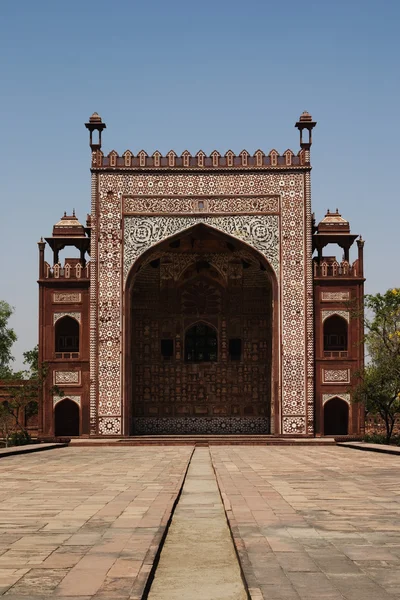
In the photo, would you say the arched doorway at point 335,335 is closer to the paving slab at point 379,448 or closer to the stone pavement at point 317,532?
the paving slab at point 379,448

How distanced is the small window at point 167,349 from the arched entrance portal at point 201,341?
3 centimetres

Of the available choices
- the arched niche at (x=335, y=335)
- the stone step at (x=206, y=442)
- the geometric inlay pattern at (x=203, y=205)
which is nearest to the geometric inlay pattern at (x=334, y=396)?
the arched niche at (x=335, y=335)

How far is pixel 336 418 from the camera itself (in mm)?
22641

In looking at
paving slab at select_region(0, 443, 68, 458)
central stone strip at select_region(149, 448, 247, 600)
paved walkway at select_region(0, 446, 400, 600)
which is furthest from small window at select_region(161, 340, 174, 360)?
central stone strip at select_region(149, 448, 247, 600)

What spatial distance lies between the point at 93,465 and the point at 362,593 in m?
9.02

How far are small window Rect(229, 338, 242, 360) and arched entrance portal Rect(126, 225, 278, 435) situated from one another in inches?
1.1

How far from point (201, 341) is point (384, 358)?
6.71 meters

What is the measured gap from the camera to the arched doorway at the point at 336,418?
22422 mm

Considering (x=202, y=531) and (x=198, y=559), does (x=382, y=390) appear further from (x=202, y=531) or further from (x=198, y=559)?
(x=198, y=559)

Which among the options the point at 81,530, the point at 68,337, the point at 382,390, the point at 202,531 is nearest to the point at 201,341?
the point at 68,337

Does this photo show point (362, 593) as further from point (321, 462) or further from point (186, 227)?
point (186, 227)

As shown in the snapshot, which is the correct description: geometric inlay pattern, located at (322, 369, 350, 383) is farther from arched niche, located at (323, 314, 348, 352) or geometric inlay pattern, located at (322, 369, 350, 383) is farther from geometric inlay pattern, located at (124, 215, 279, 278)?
geometric inlay pattern, located at (124, 215, 279, 278)

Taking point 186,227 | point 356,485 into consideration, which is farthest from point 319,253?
point 356,485

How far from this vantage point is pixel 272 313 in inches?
895
